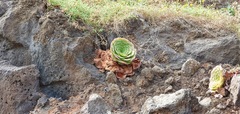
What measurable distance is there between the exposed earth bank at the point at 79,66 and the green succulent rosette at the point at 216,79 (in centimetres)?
7

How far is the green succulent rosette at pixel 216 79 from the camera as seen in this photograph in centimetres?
255

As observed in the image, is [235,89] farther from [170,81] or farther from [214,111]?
[170,81]

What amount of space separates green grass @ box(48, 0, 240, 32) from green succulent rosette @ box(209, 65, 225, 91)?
85 centimetres

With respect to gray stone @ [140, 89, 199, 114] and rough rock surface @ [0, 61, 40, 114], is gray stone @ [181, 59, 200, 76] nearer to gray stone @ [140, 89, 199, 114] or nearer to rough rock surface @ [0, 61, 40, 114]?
gray stone @ [140, 89, 199, 114]

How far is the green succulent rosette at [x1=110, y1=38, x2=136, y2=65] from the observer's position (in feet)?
8.98

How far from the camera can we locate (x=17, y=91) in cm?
254

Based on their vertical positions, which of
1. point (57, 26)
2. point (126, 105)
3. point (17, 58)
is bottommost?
point (126, 105)

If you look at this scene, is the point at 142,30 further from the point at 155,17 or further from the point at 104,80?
the point at 104,80

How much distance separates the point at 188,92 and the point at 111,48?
790mm

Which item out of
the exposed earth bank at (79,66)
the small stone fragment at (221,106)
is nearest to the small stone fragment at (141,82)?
the exposed earth bank at (79,66)

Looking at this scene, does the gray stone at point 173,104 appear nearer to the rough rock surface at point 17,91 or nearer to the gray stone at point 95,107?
the gray stone at point 95,107

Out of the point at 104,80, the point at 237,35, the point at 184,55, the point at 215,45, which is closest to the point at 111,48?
the point at 104,80

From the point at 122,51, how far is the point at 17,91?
0.80 metres

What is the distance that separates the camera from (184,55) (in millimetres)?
3117
